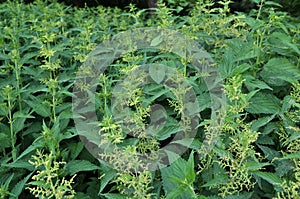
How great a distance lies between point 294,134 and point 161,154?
0.54m

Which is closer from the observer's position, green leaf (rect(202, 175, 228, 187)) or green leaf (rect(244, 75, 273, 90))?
green leaf (rect(202, 175, 228, 187))

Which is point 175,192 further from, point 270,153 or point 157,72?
point 157,72

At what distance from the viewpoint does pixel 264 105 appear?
1.95 meters

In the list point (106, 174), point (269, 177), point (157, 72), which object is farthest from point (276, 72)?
point (106, 174)

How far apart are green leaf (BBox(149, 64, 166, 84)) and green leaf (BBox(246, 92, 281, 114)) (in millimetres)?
441

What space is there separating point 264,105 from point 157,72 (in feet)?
1.79

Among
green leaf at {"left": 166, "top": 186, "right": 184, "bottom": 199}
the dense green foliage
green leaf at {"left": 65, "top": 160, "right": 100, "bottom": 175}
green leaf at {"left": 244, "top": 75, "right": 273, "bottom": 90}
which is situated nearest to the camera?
green leaf at {"left": 166, "top": 186, "right": 184, "bottom": 199}

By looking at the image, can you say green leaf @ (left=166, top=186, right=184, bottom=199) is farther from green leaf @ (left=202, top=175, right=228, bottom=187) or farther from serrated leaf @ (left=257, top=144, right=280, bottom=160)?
serrated leaf @ (left=257, top=144, right=280, bottom=160)

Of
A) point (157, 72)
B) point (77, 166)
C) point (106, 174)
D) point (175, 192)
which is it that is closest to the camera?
point (175, 192)

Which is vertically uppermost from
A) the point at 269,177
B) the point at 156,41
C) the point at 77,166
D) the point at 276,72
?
the point at 156,41

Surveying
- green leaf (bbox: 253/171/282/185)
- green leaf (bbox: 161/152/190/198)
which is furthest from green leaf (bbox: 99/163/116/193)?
green leaf (bbox: 253/171/282/185)

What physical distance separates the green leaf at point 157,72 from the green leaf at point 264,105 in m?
0.44

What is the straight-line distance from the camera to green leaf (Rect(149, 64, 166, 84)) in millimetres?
2038

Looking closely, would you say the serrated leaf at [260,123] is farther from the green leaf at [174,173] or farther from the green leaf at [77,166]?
the green leaf at [77,166]
